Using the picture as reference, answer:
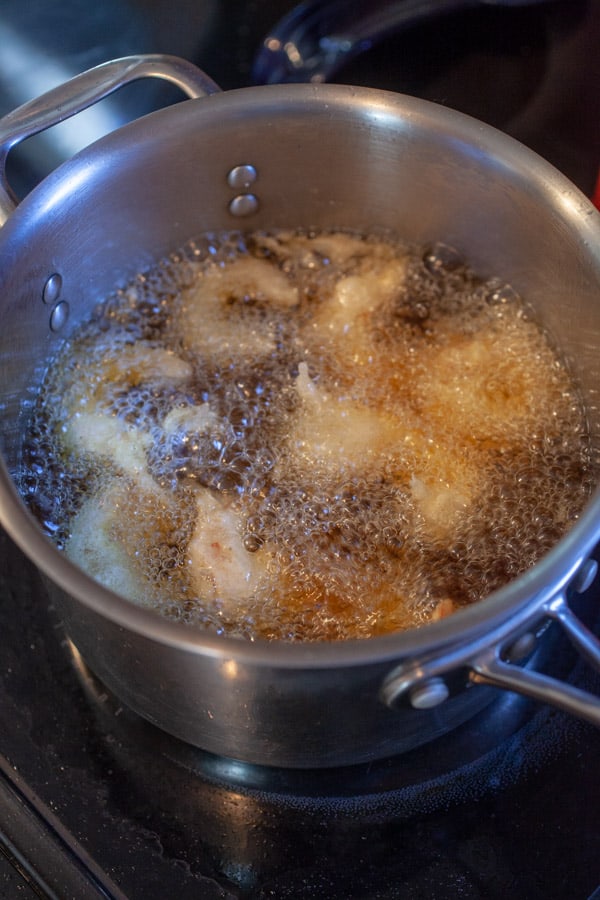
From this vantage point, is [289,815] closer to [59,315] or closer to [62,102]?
[59,315]

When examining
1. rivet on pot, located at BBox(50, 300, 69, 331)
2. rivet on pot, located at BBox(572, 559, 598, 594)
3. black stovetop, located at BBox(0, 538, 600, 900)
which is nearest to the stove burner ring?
black stovetop, located at BBox(0, 538, 600, 900)

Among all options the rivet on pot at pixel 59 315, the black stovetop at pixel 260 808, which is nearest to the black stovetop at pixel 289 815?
the black stovetop at pixel 260 808

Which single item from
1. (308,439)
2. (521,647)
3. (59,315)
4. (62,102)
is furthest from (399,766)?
(62,102)

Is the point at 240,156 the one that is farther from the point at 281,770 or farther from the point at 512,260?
the point at 281,770

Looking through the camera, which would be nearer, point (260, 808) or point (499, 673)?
point (499, 673)

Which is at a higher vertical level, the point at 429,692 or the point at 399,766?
the point at 429,692

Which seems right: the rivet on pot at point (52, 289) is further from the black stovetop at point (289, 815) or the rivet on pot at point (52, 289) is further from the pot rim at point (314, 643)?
the black stovetop at point (289, 815)

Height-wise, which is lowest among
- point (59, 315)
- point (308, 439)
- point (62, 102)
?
point (308, 439)
